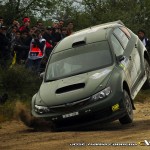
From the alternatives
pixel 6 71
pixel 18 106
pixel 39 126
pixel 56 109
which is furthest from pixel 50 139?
pixel 6 71

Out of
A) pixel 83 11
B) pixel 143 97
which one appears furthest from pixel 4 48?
pixel 83 11

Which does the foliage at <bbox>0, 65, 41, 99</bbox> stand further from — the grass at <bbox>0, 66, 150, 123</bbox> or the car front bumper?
the car front bumper

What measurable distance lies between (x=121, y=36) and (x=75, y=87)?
116 inches

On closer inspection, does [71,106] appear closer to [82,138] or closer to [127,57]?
[82,138]

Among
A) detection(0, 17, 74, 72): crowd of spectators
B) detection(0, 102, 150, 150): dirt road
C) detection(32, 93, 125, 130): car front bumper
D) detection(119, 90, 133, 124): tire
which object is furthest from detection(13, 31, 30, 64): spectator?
detection(119, 90, 133, 124): tire

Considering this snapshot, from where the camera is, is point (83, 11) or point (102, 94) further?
point (83, 11)

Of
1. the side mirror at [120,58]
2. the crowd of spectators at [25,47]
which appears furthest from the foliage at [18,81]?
the side mirror at [120,58]

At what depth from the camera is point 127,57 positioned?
11.0 m

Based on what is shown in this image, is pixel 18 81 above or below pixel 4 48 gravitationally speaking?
below

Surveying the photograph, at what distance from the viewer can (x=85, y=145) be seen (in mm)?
7426

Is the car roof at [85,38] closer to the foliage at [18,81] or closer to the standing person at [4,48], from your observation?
the standing person at [4,48]

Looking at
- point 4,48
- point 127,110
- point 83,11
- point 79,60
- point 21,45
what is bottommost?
point 83,11

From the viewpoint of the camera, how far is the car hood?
30.6ft

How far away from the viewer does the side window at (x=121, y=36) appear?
11664 millimetres
